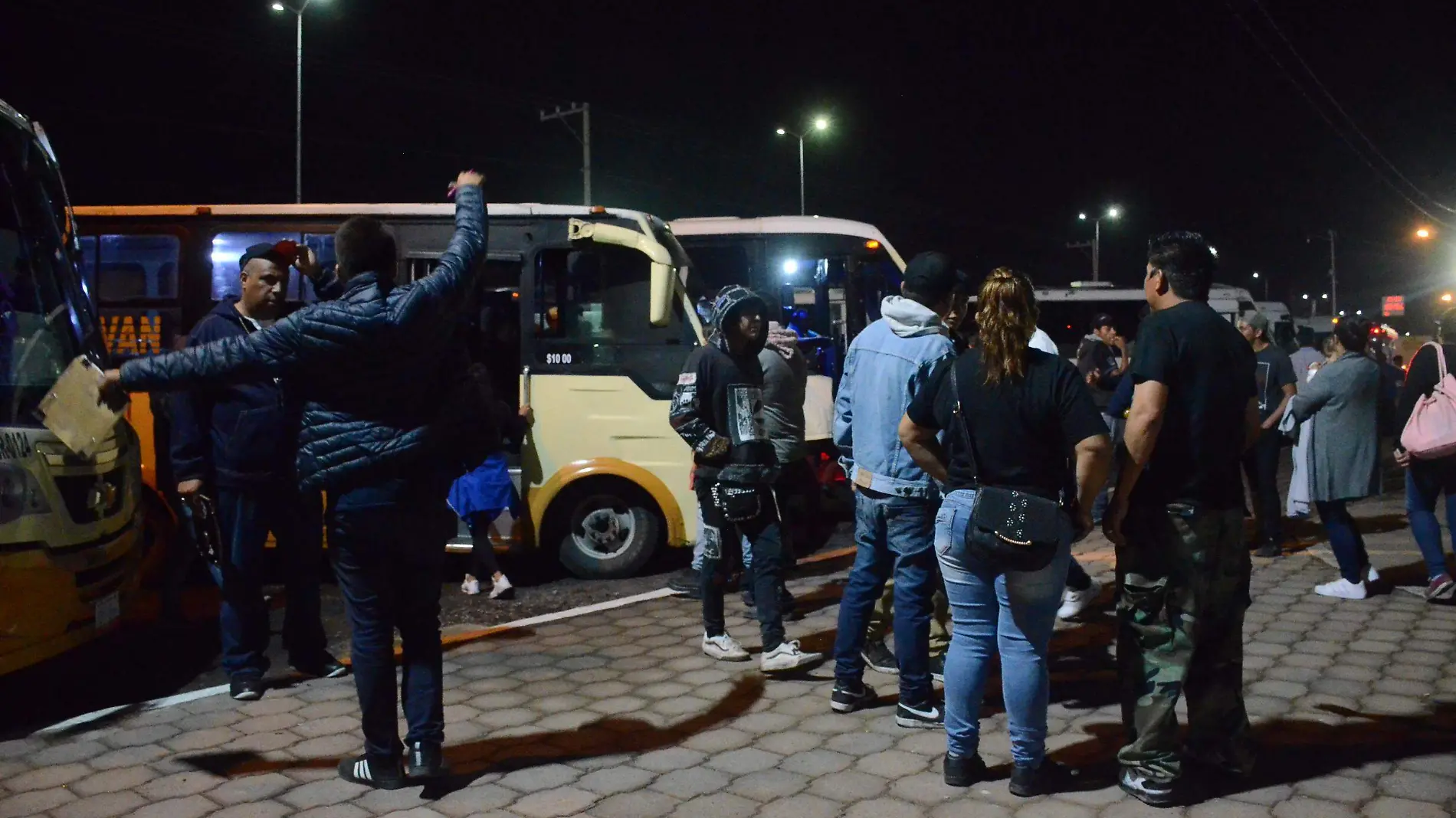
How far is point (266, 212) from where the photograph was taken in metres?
9.32

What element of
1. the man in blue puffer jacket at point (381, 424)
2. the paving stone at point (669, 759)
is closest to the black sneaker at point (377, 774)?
the man in blue puffer jacket at point (381, 424)

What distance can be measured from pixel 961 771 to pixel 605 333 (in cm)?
516

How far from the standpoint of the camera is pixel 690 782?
4.21m

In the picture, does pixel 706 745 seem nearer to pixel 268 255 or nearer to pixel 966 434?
pixel 966 434

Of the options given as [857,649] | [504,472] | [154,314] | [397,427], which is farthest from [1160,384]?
[154,314]

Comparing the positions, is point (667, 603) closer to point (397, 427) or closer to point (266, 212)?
point (397, 427)

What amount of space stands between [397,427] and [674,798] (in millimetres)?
1580

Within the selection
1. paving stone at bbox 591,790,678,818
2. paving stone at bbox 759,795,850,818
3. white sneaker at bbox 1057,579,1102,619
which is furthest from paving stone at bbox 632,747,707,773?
white sneaker at bbox 1057,579,1102,619

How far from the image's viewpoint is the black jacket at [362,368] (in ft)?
12.5

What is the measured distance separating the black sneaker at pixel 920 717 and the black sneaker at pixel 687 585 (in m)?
2.81

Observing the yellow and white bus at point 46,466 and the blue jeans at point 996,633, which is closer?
the blue jeans at point 996,633

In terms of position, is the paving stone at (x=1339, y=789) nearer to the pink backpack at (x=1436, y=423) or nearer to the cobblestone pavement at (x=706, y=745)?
the cobblestone pavement at (x=706, y=745)

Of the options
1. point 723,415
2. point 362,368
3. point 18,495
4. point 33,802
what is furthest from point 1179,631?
point 18,495

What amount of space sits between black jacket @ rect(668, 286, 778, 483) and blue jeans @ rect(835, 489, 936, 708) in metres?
0.80
